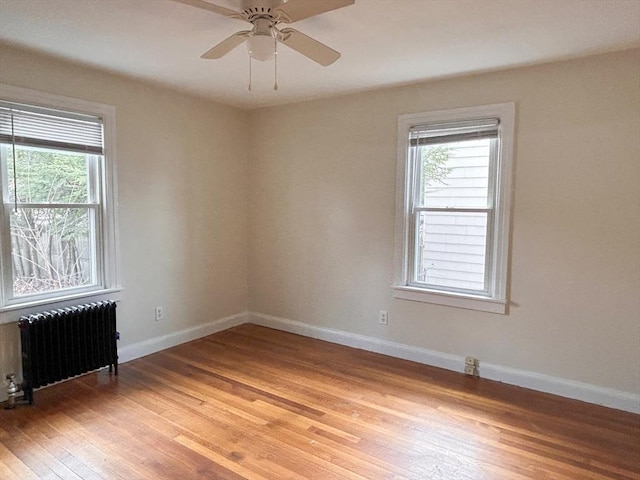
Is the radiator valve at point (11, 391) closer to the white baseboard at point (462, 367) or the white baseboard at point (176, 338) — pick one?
the white baseboard at point (176, 338)

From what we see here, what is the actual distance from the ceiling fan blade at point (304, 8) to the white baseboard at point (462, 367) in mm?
2864

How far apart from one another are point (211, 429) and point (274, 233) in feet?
7.83

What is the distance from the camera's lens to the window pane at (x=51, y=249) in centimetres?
303

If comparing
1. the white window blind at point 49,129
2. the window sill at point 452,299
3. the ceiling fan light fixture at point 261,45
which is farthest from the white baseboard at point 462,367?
the ceiling fan light fixture at point 261,45

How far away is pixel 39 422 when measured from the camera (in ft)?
8.75

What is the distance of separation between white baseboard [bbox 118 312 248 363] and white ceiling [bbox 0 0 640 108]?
2335 millimetres

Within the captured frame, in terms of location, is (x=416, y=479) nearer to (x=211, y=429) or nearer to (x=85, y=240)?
(x=211, y=429)

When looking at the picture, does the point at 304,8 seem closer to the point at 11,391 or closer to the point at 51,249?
the point at 51,249

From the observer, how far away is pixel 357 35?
8.41 ft

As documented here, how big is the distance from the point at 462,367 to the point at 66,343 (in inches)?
122

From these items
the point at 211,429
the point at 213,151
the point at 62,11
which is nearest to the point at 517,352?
the point at 211,429

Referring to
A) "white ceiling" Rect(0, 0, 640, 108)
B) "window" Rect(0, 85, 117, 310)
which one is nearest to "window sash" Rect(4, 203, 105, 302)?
"window" Rect(0, 85, 117, 310)

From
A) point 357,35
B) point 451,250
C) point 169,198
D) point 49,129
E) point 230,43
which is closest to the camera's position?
point 230,43

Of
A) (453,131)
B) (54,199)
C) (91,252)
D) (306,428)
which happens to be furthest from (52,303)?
(453,131)
